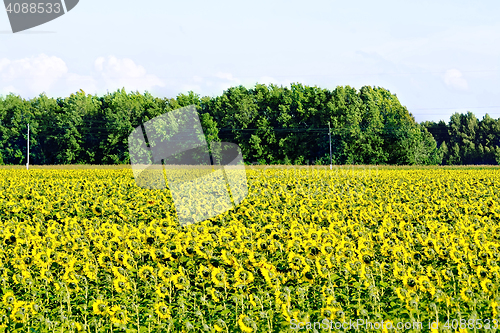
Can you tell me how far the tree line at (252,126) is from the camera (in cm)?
5453

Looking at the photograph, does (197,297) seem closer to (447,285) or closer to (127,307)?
(127,307)

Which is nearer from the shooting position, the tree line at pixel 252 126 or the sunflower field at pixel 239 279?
the sunflower field at pixel 239 279

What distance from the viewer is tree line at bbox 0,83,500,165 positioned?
54.5 meters

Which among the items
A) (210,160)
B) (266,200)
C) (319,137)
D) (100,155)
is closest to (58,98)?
(100,155)

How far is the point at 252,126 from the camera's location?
190 feet

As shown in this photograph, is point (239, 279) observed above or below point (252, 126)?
below

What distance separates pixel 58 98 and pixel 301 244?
62056 millimetres

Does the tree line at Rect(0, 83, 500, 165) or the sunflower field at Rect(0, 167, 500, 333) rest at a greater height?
the tree line at Rect(0, 83, 500, 165)

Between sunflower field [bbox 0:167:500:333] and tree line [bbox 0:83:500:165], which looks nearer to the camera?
sunflower field [bbox 0:167:500:333]

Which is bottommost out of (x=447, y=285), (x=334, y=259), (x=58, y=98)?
(x=447, y=285)

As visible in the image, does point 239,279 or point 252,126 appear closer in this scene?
point 239,279

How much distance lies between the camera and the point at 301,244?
6344 millimetres

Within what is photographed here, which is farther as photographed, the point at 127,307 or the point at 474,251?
the point at 474,251

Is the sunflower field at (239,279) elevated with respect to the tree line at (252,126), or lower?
lower
